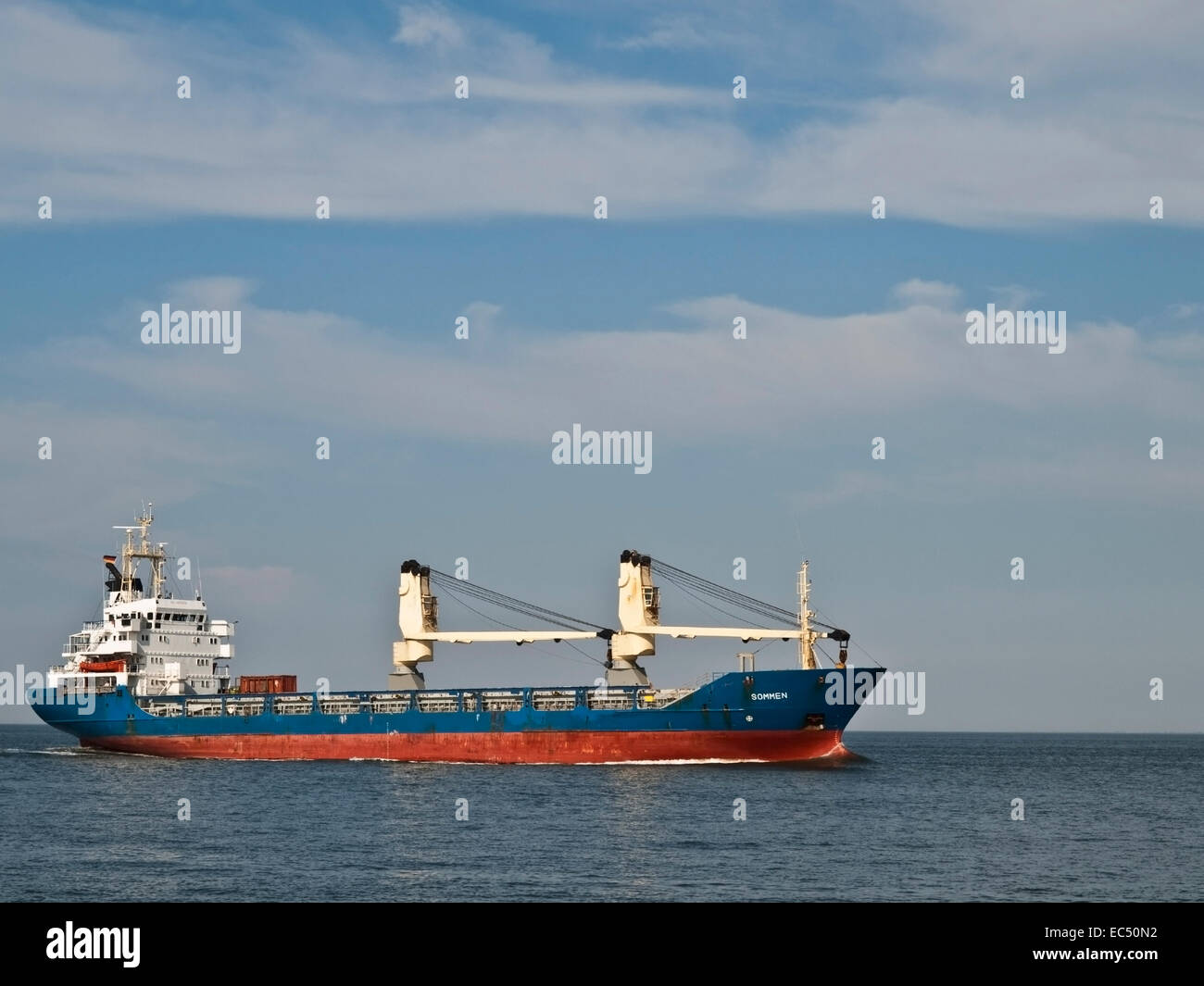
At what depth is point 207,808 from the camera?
1688 inches

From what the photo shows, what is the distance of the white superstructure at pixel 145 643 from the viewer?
70562 mm

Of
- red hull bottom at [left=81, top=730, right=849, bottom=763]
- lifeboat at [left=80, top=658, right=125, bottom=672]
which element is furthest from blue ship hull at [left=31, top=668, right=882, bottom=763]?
lifeboat at [left=80, top=658, right=125, bottom=672]

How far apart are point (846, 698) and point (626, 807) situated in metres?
16.9

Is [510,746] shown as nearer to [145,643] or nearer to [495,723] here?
[495,723]

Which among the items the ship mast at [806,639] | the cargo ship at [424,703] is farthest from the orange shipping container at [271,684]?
the ship mast at [806,639]

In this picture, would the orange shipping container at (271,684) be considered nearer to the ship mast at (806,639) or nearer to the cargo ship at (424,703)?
the cargo ship at (424,703)

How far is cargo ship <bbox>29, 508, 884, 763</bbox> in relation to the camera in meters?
55.5

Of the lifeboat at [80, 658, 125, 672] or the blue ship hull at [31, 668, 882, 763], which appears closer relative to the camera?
the blue ship hull at [31, 668, 882, 763]

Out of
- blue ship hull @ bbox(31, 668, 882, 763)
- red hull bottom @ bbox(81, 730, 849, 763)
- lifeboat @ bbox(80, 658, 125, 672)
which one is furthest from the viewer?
lifeboat @ bbox(80, 658, 125, 672)

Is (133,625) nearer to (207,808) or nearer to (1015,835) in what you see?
(207,808)

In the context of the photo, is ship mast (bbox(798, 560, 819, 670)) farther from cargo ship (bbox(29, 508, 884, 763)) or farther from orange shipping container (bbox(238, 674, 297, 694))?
orange shipping container (bbox(238, 674, 297, 694))

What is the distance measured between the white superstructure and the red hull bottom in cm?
362
